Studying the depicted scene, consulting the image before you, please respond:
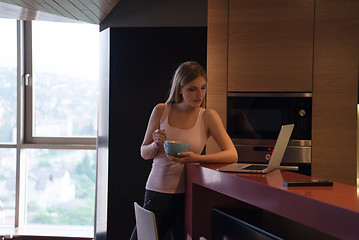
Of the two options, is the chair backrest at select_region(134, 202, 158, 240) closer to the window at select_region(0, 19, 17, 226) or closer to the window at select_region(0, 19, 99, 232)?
the window at select_region(0, 19, 99, 232)

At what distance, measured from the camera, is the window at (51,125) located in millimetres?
4520

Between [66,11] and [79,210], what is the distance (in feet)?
7.40

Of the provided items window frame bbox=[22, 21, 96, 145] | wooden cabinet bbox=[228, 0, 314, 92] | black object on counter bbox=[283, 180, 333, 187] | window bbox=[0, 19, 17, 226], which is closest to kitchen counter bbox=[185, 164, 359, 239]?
black object on counter bbox=[283, 180, 333, 187]

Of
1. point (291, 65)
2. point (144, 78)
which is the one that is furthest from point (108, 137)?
point (291, 65)

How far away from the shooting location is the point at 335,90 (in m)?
3.03

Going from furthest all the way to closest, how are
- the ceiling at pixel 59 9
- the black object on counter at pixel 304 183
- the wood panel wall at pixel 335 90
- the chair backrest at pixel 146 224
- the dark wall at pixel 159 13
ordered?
the dark wall at pixel 159 13 → the ceiling at pixel 59 9 → the wood panel wall at pixel 335 90 → the chair backrest at pixel 146 224 → the black object on counter at pixel 304 183

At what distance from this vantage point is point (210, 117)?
7.09ft

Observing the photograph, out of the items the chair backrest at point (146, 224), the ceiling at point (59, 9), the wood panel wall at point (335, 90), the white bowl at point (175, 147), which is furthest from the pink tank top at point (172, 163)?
the ceiling at point (59, 9)

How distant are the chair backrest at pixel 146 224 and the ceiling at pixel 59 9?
6.59ft

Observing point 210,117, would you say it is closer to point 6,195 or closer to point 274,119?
point 274,119

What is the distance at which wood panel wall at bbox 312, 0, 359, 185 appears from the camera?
3.00 m

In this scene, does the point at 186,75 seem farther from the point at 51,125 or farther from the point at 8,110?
the point at 8,110

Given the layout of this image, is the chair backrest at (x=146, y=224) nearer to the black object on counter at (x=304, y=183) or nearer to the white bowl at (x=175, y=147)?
the white bowl at (x=175, y=147)

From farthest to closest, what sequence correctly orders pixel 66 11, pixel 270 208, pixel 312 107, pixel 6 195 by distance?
pixel 6 195 → pixel 66 11 → pixel 312 107 → pixel 270 208
